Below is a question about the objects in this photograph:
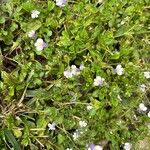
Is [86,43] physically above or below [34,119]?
above

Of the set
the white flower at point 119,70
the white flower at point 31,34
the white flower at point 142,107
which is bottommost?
the white flower at point 142,107

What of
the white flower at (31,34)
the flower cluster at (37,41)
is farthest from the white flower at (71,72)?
the white flower at (31,34)

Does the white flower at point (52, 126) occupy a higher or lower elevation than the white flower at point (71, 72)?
lower

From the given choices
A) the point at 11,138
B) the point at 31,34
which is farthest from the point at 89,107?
the point at 31,34

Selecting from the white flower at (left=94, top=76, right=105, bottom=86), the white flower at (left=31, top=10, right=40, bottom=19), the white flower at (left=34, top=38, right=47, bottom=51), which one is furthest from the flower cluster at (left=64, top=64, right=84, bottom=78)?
the white flower at (left=31, top=10, right=40, bottom=19)

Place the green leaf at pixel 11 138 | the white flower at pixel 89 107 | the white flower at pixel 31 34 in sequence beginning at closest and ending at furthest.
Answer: the green leaf at pixel 11 138
the white flower at pixel 89 107
the white flower at pixel 31 34

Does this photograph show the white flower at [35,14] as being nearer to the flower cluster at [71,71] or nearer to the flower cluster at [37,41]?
the flower cluster at [37,41]

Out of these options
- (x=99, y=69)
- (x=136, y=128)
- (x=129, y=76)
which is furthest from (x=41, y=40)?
(x=136, y=128)

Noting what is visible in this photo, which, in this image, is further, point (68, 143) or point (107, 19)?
point (107, 19)

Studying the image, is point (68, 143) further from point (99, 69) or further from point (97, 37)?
point (97, 37)
